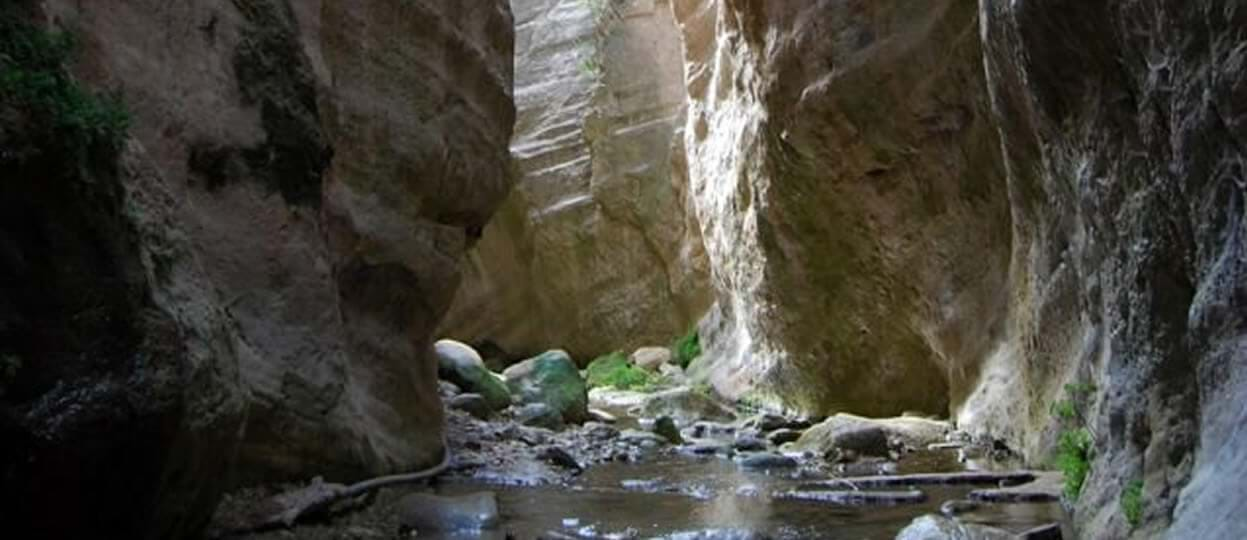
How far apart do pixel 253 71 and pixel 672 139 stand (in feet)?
69.4

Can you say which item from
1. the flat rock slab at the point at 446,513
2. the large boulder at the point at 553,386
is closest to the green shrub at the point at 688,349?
the large boulder at the point at 553,386

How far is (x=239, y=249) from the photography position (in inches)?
268

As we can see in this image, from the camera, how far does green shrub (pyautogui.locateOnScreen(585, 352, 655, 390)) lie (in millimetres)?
23047

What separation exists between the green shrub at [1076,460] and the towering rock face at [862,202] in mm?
4393

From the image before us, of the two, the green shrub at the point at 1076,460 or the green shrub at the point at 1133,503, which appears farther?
the green shrub at the point at 1076,460

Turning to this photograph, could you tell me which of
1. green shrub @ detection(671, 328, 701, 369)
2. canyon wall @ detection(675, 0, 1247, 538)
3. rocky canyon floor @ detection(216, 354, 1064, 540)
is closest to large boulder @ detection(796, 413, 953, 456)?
rocky canyon floor @ detection(216, 354, 1064, 540)

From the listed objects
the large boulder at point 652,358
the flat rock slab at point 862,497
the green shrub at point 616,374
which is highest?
the large boulder at point 652,358

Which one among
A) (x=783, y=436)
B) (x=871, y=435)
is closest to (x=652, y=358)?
(x=783, y=436)

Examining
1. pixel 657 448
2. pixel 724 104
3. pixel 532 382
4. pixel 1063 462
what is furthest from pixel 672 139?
pixel 1063 462

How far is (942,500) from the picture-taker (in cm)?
830

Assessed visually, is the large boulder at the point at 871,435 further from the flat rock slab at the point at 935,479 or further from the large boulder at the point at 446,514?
the large boulder at the point at 446,514

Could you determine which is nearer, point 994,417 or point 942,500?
point 942,500

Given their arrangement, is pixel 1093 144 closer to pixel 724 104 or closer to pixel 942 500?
pixel 942 500

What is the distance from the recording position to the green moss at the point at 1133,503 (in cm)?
530
